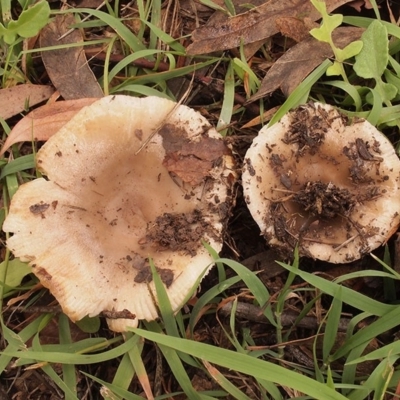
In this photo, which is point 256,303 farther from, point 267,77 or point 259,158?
point 267,77

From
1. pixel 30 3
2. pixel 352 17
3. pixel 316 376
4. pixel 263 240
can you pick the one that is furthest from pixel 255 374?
pixel 30 3

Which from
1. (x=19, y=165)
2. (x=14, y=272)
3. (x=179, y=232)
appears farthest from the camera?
(x=19, y=165)

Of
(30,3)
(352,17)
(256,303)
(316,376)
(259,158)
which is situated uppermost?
(30,3)

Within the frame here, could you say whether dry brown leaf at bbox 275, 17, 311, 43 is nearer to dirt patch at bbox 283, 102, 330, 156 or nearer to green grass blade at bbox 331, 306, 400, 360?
dirt patch at bbox 283, 102, 330, 156

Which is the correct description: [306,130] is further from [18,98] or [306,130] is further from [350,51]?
[18,98]

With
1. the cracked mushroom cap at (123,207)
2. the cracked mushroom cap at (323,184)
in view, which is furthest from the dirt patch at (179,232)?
the cracked mushroom cap at (323,184)

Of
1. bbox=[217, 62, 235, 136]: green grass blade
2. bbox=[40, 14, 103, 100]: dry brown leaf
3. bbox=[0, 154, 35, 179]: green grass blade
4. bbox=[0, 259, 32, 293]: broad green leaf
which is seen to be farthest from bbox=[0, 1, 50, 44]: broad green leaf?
bbox=[0, 259, 32, 293]: broad green leaf

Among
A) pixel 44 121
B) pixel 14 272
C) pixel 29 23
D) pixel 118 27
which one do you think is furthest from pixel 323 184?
pixel 29 23
